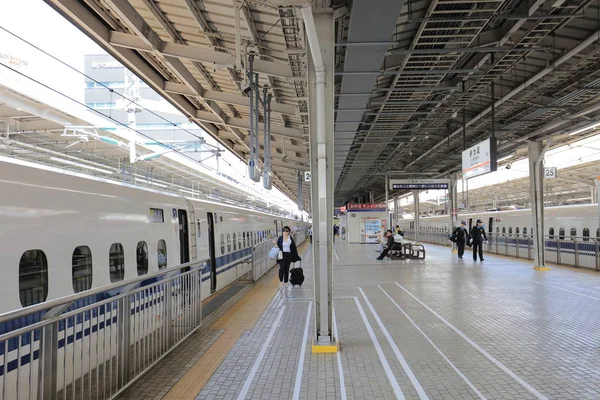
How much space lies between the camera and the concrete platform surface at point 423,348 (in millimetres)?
4758

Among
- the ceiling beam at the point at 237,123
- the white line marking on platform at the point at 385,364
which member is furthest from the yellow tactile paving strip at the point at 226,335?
the ceiling beam at the point at 237,123

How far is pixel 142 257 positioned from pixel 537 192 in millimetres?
13886

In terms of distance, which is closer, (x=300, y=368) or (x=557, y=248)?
(x=300, y=368)

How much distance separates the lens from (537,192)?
1586 cm

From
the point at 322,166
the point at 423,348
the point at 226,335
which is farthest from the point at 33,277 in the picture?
the point at 423,348

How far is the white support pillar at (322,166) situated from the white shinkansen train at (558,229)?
11.9 m

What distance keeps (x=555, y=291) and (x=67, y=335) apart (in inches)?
407

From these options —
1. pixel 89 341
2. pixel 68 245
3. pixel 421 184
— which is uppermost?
pixel 421 184

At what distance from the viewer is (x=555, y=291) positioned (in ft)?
34.7

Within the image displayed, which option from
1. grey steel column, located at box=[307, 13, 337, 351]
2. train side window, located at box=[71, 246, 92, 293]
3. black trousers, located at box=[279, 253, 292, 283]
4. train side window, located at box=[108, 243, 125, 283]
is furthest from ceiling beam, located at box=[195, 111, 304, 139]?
train side window, located at box=[71, 246, 92, 293]

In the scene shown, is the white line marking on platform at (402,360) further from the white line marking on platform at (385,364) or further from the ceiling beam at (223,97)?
the ceiling beam at (223,97)

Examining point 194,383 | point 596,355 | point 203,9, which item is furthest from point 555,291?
point 203,9

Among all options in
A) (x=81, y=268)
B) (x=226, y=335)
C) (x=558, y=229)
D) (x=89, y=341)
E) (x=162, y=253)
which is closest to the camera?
(x=89, y=341)

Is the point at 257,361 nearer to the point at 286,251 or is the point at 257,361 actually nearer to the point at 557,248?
the point at 286,251
